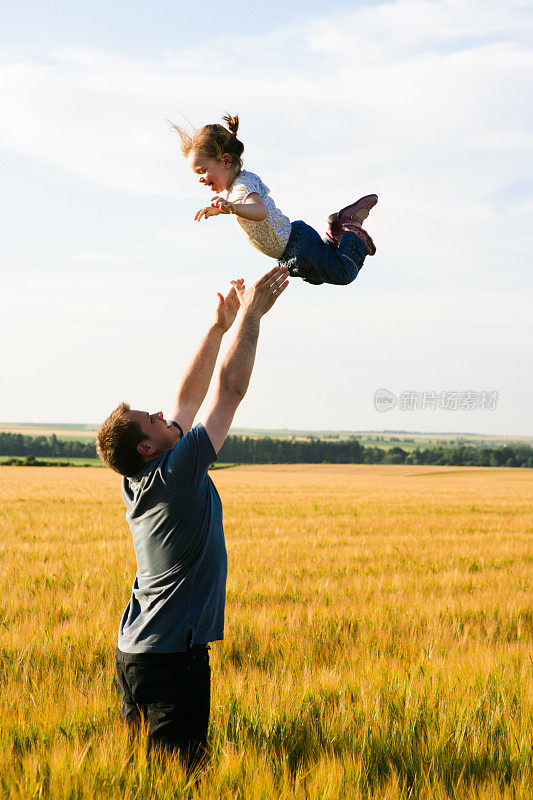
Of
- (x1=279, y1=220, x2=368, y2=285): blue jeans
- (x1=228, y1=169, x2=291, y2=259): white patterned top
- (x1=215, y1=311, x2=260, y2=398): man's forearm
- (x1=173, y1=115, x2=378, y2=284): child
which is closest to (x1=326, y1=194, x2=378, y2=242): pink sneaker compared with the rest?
(x1=173, y1=115, x2=378, y2=284): child

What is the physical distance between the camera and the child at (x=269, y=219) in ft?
12.1

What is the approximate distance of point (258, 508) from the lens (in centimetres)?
1973

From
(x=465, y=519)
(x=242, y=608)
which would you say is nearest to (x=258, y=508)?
(x=465, y=519)

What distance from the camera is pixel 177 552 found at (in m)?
3.33

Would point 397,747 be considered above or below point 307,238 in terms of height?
below

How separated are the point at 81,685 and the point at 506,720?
8.05 feet

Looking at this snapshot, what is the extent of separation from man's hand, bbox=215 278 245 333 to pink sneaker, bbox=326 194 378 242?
2.98 ft

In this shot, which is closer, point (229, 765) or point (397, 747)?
point (229, 765)

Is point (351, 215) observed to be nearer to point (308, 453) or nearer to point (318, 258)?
point (318, 258)

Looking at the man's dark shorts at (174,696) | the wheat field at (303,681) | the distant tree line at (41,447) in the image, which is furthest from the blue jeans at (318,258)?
the distant tree line at (41,447)

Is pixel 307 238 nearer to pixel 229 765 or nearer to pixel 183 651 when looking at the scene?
pixel 183 651

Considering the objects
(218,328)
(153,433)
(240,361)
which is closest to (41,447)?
(218,328)

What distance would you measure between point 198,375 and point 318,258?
0.96 metres

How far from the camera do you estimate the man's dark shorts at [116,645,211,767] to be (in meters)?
3.21
